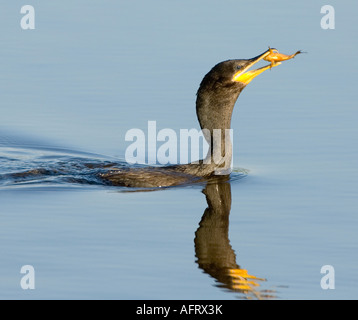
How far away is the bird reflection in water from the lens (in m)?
8.45

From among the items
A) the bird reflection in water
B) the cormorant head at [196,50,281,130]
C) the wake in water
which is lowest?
the bird reflection in water

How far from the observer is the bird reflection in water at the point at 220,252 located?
8445 millimetres

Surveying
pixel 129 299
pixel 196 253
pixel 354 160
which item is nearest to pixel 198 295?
pixel 129 299

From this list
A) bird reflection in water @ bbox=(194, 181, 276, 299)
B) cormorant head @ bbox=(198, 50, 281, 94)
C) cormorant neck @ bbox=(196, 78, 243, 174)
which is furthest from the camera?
cormorant neck @ bbox=(196, 78, 243, 174)

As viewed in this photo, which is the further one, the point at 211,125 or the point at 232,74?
the point at 211,125

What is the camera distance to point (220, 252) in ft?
30.8

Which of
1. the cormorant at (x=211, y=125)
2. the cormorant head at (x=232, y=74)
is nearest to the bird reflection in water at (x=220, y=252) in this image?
the cormorant at (x=211, y=125)

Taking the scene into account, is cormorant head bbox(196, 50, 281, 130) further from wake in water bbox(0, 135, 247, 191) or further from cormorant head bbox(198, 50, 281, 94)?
wake in water bbox(0, 135, 247, 191)

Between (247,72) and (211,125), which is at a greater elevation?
(247,72)

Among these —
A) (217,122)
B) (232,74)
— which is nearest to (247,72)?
(232,74)

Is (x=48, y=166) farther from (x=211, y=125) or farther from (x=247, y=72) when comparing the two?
(x=247, y=72)

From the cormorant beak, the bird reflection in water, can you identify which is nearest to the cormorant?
the cormorant beak

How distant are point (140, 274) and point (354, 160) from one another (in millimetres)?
4815

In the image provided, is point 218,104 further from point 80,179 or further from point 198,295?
point 198,295
